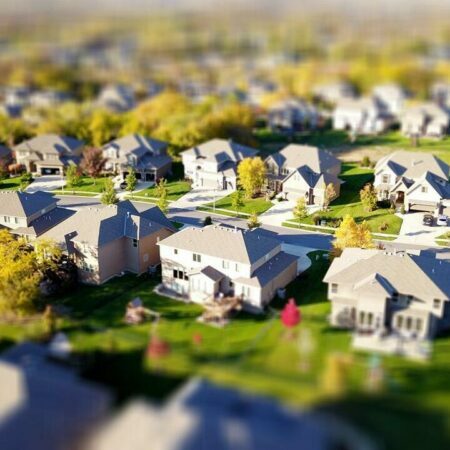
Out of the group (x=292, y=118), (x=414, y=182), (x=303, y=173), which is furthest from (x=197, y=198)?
(x=292, y=118)

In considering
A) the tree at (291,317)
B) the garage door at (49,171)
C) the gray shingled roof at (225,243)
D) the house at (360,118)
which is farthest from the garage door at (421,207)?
the garage door at (49,171)

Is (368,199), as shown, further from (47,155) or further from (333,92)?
(333,92)

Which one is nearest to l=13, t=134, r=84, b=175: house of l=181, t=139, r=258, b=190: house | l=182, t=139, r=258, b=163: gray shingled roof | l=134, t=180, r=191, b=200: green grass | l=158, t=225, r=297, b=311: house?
l=134, t=180, r=191, b=200: green grass

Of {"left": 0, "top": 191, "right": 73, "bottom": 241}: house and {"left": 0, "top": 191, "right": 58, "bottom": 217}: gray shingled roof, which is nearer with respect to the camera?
{"left": 0, "top": 191, "right": 73, "bottom": 241}: house

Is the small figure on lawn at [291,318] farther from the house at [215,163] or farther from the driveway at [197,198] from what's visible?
the house at [215,163]

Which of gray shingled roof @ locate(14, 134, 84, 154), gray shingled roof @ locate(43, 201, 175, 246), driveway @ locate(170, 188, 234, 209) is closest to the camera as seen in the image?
gray shingled roof @ locate(43, 201, 175, 246)

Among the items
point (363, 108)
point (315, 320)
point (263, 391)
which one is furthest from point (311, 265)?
point (363, 108)

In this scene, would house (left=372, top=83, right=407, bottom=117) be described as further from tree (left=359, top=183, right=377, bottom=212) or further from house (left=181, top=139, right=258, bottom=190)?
tree (left=359, top=183, right=377, bottom=212)
